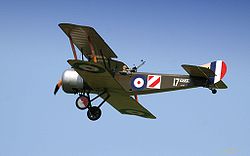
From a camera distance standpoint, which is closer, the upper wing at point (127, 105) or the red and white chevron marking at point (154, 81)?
the red and white chevron marking at point (154, 81)

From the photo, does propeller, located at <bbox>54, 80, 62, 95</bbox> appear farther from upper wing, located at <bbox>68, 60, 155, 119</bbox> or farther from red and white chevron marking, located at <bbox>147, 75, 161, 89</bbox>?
red and white chevron marking, located at <bbox>147, 75, 161, 89</bbox>

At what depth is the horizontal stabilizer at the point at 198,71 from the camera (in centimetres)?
1703

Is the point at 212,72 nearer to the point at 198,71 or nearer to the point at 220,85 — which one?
the point at 198,71

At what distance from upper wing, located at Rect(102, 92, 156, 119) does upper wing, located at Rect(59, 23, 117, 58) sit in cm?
174

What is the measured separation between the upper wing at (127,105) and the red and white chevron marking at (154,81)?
1.82 meters

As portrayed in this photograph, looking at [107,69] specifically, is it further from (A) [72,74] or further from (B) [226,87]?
(B) [226,87]

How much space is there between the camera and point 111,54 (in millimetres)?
18516

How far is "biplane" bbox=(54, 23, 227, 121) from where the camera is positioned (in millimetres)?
17219

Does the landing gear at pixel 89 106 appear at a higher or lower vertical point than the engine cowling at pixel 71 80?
lower

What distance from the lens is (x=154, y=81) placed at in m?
17.8

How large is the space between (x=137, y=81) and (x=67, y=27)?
9.41 ft

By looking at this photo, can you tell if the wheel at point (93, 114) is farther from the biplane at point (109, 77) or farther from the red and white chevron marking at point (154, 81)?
the red and white chevron marking at point (154, 81)

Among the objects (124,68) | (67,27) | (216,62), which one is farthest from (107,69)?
(216,62)

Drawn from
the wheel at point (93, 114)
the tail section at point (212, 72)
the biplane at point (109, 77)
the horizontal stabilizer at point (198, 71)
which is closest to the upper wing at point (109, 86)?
the biplane at point (109, 77)
